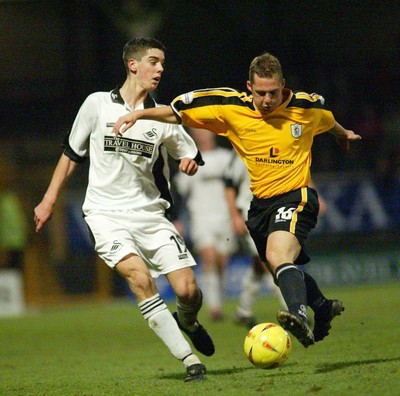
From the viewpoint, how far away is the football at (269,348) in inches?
241

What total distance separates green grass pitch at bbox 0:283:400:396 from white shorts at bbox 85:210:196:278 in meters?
0.83

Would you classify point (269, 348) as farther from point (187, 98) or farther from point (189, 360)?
point (187, 98)

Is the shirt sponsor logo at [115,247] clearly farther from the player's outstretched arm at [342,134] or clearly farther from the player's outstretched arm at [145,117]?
the player's outstretched arm at [342,134]

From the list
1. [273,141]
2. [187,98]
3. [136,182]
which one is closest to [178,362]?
[136,182]

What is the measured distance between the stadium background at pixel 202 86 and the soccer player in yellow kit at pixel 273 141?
10.3 meters

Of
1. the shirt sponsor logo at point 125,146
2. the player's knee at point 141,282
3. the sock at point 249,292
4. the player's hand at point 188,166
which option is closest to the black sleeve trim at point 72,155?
the shirt sponsor logo at point 125,146

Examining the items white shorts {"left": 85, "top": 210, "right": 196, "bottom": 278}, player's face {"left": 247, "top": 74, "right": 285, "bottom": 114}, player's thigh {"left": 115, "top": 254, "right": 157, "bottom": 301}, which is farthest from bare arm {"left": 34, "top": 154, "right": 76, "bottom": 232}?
player's face {"left": 247, "top": 74, "right": 285, "bottom": 114}

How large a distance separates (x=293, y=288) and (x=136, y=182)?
1578mm

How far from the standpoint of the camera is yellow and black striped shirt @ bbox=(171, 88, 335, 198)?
268 inches

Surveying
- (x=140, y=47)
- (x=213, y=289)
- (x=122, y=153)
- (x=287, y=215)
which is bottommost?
(x=213, y=289)

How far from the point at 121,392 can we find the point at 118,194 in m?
1.60

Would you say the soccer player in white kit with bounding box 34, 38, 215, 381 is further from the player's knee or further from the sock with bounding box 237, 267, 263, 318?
the sock with bounding box 237, 267, 263, 318

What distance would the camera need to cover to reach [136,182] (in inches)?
283

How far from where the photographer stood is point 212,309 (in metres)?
12.7
